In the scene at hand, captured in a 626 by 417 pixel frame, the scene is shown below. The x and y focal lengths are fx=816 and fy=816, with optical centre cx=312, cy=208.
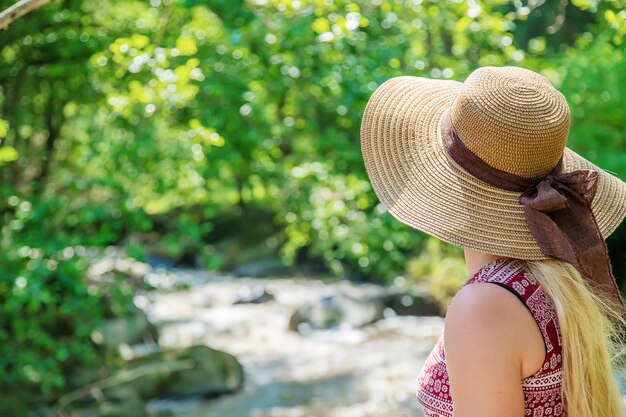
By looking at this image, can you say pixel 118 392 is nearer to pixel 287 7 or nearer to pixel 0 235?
pixel 0 235

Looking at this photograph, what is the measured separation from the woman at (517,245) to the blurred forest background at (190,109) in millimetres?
2073

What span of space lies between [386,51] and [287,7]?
0.87 metres

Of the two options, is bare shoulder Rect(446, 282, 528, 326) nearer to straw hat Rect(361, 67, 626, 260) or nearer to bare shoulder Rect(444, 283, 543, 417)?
bare shoulder Rect(444, 283, 543, 417)

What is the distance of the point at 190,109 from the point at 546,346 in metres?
3.41

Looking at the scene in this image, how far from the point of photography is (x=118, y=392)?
6988mm

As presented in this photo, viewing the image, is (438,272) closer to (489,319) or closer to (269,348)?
(269,348)

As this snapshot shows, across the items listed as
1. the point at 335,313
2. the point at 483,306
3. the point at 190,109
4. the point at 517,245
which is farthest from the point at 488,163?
the point at 335,313

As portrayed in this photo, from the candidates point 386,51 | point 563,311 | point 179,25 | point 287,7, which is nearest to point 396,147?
point 563,311

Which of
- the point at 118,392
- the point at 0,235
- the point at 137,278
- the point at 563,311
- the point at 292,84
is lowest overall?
the point at 118,392

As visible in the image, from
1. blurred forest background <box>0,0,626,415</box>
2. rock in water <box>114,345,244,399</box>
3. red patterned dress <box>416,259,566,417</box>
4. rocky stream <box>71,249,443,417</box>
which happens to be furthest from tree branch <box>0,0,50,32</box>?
rock in water <box>114,345,244,399</box>

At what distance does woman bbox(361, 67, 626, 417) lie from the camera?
4.52 ft

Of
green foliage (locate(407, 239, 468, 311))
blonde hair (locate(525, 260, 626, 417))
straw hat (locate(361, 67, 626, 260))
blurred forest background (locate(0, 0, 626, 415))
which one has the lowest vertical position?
green foliage (locate(407, 239, 468, 311))

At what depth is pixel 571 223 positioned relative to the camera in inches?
60.3

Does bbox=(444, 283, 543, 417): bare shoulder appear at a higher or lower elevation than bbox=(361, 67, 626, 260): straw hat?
lower
